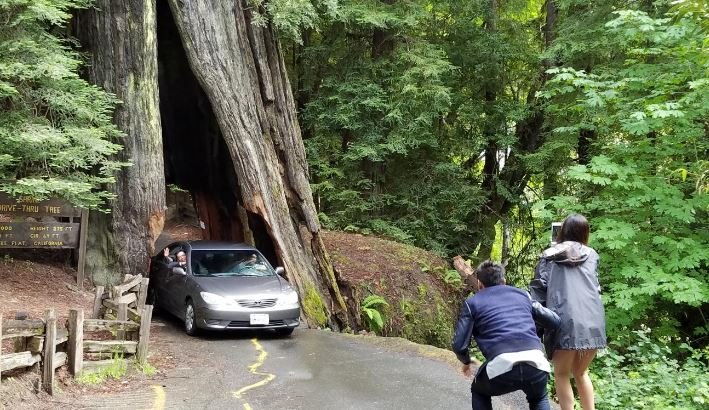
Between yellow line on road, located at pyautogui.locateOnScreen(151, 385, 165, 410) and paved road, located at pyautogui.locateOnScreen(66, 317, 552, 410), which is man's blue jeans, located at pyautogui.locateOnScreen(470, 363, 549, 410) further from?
yellow line on road, located at pyautogui.locateOnScreen(151, 385, 165, 410)

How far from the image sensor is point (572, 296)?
477 centimetres

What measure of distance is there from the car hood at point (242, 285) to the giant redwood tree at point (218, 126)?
2.28m

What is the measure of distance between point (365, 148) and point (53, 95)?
950 centimetres

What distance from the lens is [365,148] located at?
1773 cm

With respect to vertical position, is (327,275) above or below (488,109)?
below

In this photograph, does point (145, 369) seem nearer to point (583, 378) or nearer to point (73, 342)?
point (73, 342)

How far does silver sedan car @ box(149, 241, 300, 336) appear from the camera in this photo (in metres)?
10.4

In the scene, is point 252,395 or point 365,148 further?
point 365,148

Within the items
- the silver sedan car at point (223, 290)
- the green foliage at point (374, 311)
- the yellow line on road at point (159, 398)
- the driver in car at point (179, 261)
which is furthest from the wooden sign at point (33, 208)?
the green foliage at point (374, 311)

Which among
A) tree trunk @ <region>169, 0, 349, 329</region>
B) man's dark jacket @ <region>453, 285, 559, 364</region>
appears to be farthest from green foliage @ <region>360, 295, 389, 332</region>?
man's dark jacket @ <region>453, 285, 559, 364</region>

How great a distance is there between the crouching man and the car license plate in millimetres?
6417

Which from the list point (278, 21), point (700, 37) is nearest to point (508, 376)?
point (700, 37)

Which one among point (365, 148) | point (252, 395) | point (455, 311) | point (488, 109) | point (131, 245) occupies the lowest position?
point (455, 311)

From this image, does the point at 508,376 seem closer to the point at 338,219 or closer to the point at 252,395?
the point at 252,395
